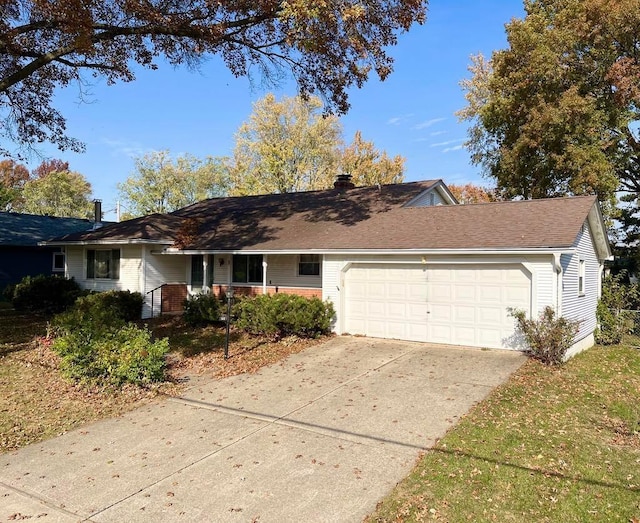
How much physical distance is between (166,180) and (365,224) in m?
34.0

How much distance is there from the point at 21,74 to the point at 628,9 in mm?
20975

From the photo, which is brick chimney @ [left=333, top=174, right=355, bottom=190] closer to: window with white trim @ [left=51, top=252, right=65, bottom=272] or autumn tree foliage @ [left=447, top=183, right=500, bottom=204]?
window with white trim @ [left=51, top=252, right=65, bottom=272]

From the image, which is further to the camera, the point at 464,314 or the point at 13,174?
the point at 13,174

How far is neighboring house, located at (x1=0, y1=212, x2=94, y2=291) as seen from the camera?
74.1 ft

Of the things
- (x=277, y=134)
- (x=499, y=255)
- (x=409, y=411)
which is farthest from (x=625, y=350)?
(x=277, y=134)

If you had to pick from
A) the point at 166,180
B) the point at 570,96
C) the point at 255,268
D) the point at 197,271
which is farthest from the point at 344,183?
the point at 166,180

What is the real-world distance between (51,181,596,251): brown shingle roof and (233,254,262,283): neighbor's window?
0.72 meters

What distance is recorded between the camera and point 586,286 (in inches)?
524

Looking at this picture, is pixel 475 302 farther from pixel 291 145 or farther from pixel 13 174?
pixel 13 174

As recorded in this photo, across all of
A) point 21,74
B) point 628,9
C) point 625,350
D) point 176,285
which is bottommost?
point 625,350

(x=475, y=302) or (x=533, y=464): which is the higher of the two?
(x=475, y=302)

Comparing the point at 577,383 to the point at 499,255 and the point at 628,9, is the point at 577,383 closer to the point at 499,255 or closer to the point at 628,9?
the point at 499,255

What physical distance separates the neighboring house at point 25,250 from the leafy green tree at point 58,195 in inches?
1032

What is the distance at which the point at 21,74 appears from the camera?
1163 cm
